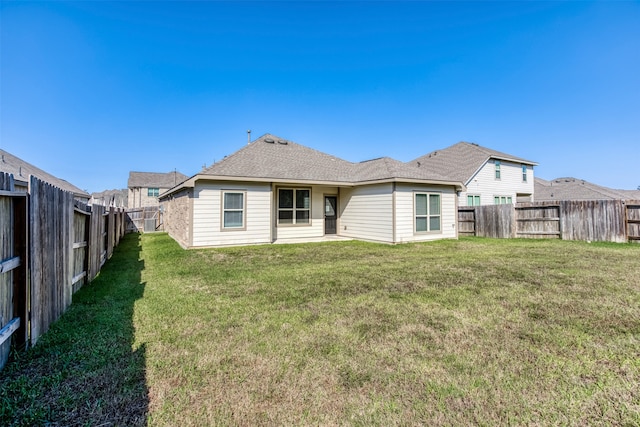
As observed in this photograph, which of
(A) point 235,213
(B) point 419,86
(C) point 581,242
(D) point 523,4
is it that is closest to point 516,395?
(A) point 235,213

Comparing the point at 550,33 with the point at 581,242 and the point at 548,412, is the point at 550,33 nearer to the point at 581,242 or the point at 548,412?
the point at 581,242

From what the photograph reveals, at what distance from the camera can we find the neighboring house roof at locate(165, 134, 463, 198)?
1111 cm

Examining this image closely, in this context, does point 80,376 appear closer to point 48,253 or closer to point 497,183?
point 48,253

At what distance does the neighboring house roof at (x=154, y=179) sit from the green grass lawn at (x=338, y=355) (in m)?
35.8

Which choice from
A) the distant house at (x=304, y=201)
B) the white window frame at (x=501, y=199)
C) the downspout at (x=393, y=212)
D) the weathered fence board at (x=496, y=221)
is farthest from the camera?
the white window frame at (x=501, y=199)

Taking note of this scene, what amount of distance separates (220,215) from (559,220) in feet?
48.7

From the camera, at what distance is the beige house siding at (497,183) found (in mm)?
19641

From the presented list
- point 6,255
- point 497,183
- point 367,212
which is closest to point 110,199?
point 367,212

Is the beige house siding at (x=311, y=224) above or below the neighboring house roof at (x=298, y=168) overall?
below

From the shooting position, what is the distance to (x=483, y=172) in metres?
20.0

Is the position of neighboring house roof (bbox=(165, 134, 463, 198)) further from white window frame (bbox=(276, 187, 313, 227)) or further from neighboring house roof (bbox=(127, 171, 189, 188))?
neighboring house roof (bbox=(127, 171, 189, 188))

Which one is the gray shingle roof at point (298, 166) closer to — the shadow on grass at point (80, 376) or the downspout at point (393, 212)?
the downspout at point (393, 212)

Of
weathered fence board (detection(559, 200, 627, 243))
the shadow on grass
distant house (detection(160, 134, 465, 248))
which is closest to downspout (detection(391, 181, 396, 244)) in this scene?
distant house (detection(160, 134, 465, 248))

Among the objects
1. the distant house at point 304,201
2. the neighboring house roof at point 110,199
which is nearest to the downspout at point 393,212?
the distant house at point 304,201
